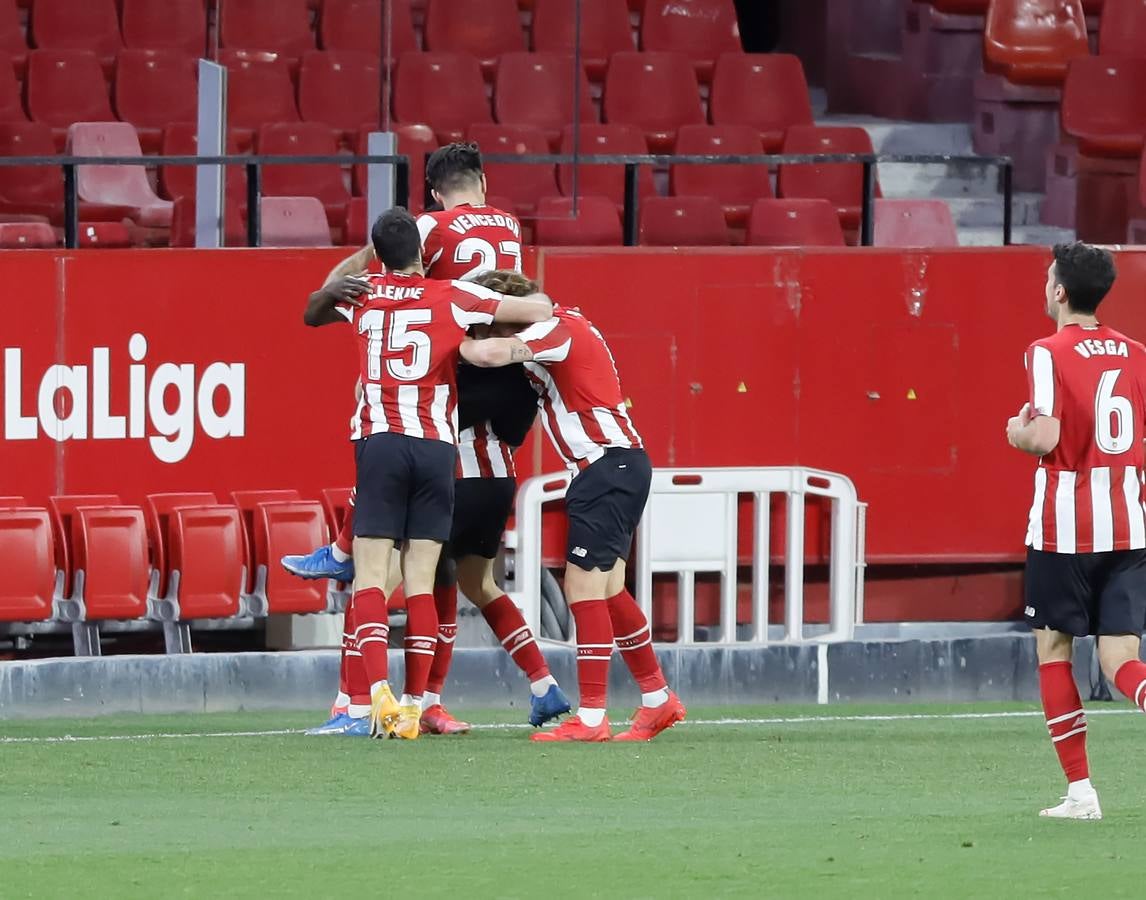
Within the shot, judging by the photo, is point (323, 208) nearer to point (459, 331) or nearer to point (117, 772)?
point (459, 331)

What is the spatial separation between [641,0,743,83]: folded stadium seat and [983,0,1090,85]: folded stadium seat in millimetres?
1790

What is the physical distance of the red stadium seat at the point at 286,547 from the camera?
11953 millimetres

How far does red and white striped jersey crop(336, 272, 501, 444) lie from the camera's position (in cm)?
933

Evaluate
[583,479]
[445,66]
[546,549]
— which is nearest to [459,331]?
[583,479]

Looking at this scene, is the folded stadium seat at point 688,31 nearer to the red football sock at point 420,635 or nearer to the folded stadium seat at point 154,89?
the folded stadium seat at point 154,89

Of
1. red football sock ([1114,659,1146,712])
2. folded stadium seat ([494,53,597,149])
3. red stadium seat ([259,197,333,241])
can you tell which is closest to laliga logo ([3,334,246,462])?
red stadium seat ([259,197,333,241])

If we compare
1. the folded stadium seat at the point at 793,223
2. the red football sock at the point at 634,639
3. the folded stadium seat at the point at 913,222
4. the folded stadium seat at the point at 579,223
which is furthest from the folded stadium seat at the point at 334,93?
the red football sock at the point at 634,639

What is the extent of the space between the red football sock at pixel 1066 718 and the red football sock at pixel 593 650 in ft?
8.07

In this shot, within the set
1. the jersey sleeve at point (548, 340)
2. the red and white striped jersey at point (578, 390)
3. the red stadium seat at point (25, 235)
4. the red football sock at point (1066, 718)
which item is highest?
the red stadium seat at point (25, 235)

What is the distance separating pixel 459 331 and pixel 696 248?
368cm

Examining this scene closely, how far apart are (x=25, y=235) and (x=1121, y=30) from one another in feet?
28.8

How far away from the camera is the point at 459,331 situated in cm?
934

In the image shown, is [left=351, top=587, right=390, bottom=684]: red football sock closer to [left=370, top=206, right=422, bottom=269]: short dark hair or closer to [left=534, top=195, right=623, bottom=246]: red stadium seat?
[left=370, top=206, right=422, bottom=269]: short dark hair

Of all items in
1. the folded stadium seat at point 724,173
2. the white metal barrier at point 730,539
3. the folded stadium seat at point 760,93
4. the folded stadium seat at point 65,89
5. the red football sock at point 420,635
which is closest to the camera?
the red football sock at point 420,635
